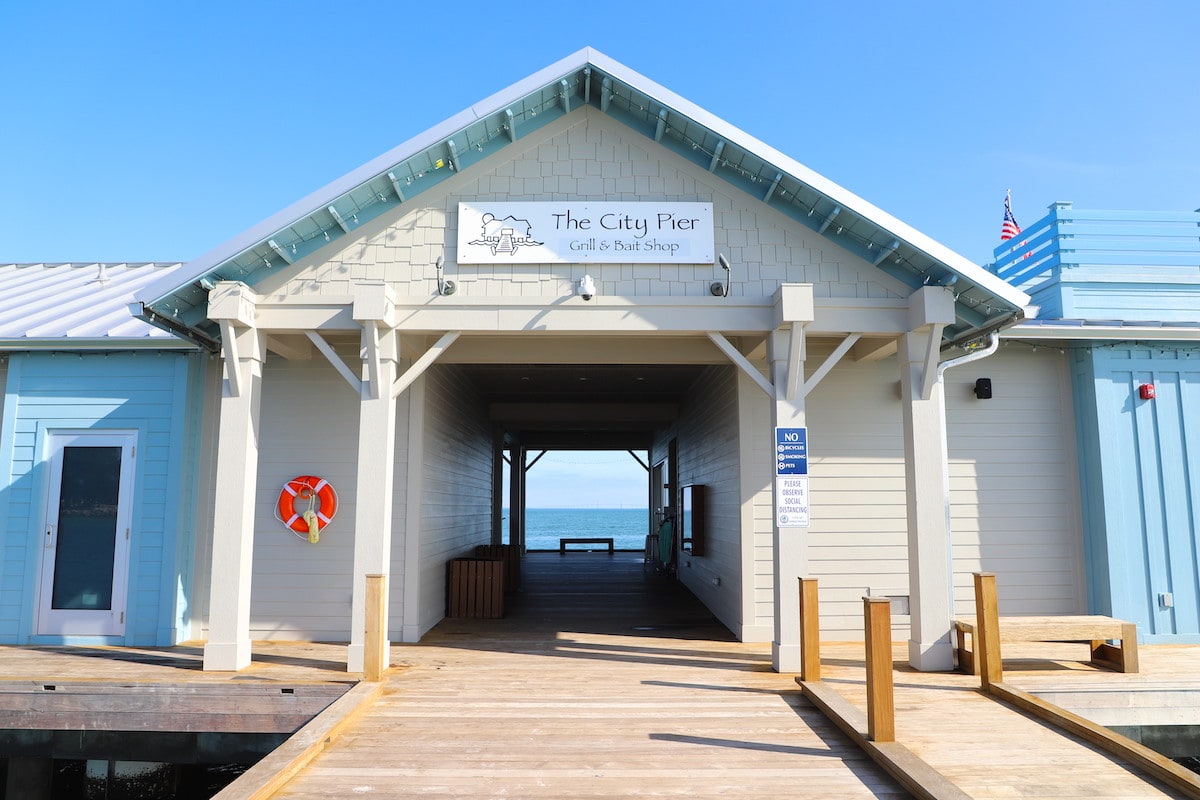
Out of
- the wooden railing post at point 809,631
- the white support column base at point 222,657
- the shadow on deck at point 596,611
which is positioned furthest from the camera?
the shadow on deck at point 596,611

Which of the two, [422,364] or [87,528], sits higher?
[422,364]

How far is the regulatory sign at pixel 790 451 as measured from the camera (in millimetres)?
6316

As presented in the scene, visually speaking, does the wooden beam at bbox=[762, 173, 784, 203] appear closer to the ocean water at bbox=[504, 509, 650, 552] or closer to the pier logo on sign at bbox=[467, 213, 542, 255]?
the pier logo on sign at bbox=[467, 213, 542, 255]

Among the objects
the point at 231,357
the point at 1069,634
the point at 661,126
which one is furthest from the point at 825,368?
the point at 231,357

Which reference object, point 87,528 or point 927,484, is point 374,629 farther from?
point 927,484

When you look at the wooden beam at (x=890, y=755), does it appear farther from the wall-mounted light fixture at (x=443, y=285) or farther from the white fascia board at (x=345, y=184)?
the white fascia board at (x=345, y=184)

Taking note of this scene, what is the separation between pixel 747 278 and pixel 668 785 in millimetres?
4036

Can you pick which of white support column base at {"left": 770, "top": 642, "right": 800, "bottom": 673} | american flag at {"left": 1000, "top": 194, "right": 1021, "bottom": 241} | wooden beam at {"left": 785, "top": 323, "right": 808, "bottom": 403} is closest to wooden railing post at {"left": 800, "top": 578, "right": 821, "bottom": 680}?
white support column base at {"left": 770, "top": 642, "right": 800, "bottom": 673}

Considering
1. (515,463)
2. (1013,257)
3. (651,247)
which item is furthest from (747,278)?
(515,463)

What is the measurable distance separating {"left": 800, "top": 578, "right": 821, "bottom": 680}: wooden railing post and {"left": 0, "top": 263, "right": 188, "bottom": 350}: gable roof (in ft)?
17.9

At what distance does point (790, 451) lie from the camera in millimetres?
6340

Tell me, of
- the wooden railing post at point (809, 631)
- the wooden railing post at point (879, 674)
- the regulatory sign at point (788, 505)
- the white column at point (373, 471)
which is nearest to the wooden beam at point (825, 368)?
the regulatory sign at point (788, 505)

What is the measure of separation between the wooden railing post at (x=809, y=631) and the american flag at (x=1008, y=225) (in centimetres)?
863

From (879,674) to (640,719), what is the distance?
151 cm
